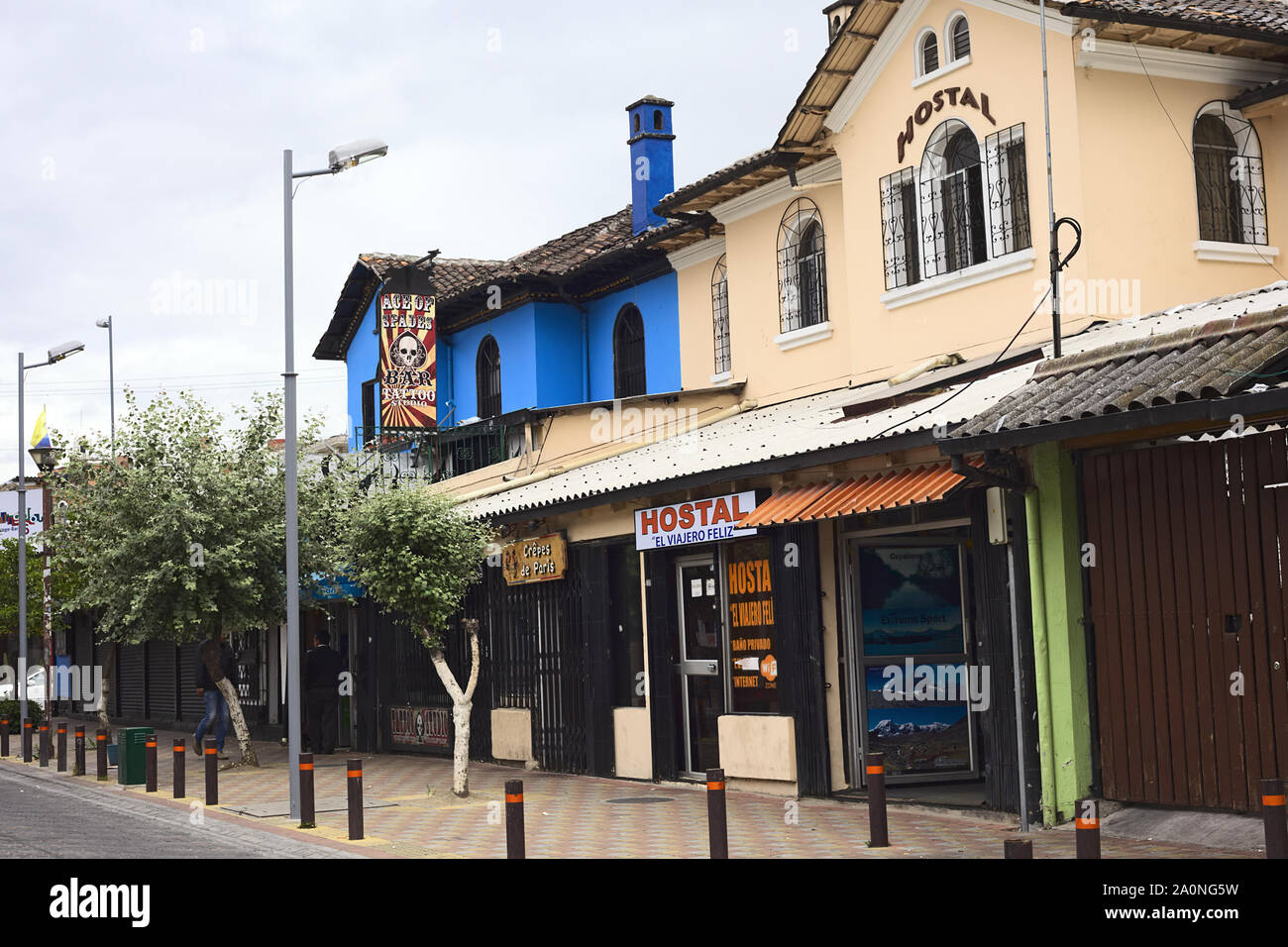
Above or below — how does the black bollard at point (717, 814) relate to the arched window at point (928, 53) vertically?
below

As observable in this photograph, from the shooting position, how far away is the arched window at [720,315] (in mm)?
20625

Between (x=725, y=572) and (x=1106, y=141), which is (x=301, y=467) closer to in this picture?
(x=725, y=572)

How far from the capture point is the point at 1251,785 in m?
10.2

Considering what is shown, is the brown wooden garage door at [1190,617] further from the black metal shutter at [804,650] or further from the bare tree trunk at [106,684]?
the bare tree trunk at [106,684]

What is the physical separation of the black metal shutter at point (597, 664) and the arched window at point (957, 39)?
6757 millimetres

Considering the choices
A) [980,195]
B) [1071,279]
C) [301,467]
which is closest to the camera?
[1071,279]

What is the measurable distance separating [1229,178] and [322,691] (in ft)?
44.6

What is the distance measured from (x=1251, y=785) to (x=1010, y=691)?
2229 mm

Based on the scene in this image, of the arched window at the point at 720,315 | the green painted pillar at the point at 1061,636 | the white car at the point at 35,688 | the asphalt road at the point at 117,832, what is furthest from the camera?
the white car at the point at 35,688

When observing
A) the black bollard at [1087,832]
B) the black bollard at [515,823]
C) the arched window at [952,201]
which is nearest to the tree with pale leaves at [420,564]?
the black bollard at [515,823]

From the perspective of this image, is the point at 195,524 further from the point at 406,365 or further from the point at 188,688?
the point at 188,688

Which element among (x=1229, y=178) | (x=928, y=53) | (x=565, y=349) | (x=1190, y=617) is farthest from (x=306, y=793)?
(x=565, y=349)

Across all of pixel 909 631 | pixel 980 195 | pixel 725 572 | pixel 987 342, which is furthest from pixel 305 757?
pixel 980 195

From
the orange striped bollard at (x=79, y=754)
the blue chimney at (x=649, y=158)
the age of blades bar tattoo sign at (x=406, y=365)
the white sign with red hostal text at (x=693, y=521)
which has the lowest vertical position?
the orange striped bollard at (x=79, y=754)
